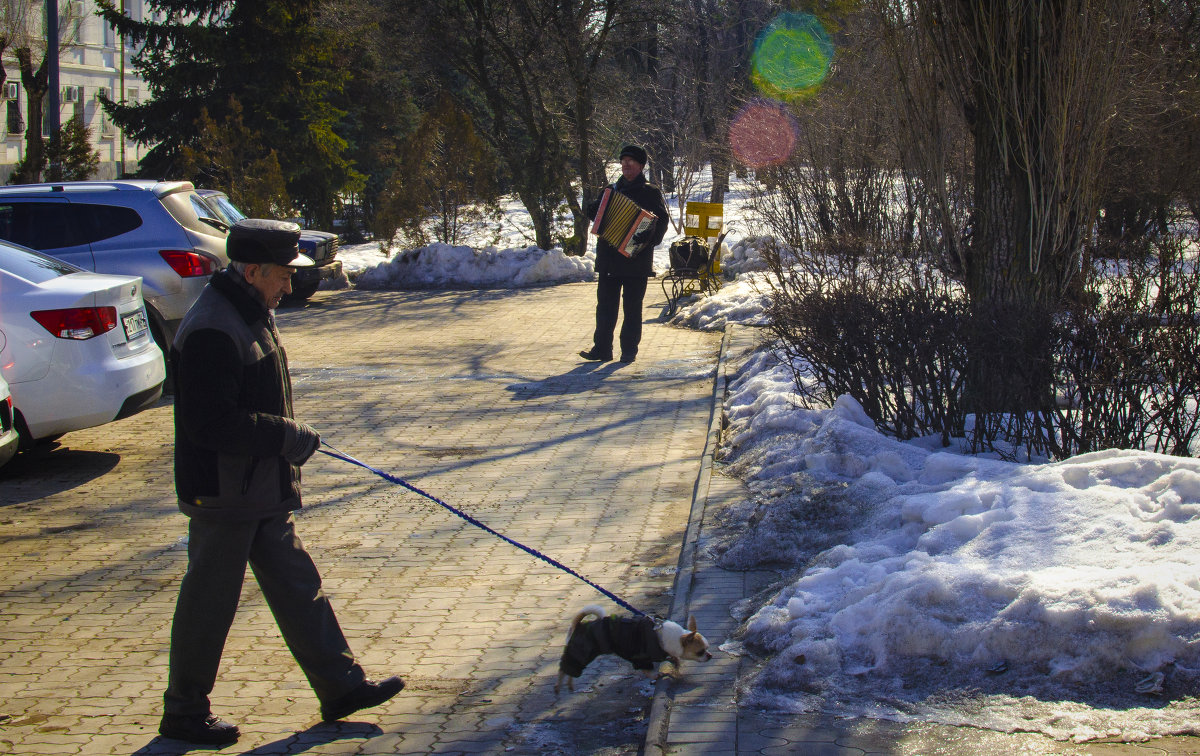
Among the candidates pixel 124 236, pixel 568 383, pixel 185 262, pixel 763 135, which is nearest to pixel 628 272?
pixel 568 383

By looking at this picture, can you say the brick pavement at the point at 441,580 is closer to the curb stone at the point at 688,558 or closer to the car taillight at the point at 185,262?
the curb stone at the point at 688,558

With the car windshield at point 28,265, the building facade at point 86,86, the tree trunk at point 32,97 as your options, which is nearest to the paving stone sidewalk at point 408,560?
the car windshield at point 28,265

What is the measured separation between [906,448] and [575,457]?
247 centimetres

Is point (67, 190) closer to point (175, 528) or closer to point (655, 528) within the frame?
point (175, 528)

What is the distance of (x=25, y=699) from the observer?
425 cm

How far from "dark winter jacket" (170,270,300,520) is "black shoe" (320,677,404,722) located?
0.72 m

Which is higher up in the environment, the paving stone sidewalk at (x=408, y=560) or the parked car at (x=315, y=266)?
the parked car at (x=315, y=266)

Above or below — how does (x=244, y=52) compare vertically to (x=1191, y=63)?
above

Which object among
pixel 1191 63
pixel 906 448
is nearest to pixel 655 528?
pixel 906 448

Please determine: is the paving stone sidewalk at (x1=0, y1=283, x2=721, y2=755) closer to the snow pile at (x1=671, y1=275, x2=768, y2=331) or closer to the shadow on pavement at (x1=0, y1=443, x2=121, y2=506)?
the shadow on pavement at (x1=0, y1=443, x2=121, y2=506)

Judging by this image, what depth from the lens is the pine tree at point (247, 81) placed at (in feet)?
88.1

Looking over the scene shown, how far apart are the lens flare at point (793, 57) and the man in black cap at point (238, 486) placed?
852 inches

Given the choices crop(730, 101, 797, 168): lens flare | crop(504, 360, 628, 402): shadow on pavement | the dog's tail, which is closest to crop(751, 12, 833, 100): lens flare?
crop(730, 101, 797, 168): lens flare

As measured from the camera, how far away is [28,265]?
7.70 metres
